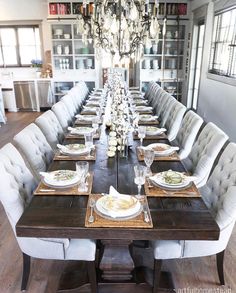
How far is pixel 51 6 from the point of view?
6699 millimetres

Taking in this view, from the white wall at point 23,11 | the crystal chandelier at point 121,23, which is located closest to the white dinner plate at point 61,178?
the crystal chandelier at point 121,23

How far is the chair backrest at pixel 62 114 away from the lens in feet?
11.1

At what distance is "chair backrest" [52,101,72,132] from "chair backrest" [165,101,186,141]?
131 centimetres

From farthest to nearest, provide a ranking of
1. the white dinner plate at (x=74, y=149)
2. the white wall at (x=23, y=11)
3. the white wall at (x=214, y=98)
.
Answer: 1. the white wall at (x=23, y=11)
2. the white wall at (x=214, y=98)
3. the white dinner plate at (x=74, y=149)

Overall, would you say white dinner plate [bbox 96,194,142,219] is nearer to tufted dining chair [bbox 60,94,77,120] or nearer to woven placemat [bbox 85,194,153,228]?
woven placemat [bbox 85,194,153,228]

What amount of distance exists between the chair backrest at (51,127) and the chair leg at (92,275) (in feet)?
4.76

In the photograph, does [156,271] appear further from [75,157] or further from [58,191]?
[75,157]

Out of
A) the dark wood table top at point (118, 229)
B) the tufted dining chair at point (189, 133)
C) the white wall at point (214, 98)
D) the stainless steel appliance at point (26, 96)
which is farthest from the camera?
the stainless steel appliance at point (26, 96)

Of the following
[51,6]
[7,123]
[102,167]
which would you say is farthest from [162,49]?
[102,167]

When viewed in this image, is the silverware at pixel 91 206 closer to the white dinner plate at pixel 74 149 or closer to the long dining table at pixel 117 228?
the long dining table at pixel 117 228

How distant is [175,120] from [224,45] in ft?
9.07

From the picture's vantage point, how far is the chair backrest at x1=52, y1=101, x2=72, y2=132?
3385 millimetres

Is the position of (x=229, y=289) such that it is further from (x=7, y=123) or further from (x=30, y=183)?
(x=7, y=123)

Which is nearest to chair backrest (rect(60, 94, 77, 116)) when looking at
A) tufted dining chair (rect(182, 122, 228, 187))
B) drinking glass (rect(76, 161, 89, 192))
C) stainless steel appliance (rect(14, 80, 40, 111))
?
tufted dining chair (rect(182, 122, 228, 187))
